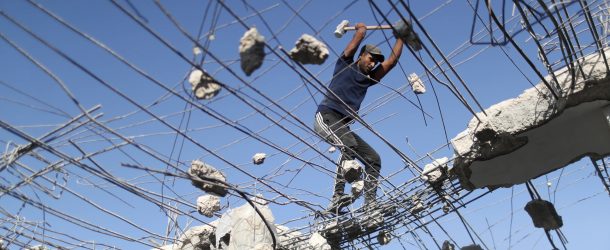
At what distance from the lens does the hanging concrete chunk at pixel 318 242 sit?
5105 millimetres

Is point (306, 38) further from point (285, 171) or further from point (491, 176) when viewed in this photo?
point (491, 176)

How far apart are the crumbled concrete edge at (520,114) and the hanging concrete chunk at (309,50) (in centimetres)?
200

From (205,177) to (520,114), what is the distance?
247 cm

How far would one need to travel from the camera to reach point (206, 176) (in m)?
4.27

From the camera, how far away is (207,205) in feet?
18.2

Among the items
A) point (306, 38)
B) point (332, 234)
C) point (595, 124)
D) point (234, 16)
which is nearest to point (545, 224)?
point (595, 124)

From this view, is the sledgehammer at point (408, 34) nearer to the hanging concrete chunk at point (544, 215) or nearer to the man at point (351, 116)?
the man at point (351, 116)

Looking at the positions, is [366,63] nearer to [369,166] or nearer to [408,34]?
[369,166]

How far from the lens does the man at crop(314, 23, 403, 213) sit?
553 centimetres

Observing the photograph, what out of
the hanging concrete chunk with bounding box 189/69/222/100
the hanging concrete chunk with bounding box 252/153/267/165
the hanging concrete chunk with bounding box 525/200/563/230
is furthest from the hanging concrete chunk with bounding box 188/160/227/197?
the hanging concrete chunk with bounding box 525/200/563/230

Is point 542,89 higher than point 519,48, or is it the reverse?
point 519,48

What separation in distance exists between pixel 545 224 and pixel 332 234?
1892 millimetres

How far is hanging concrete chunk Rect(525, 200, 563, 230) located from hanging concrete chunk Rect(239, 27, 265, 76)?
351 centimetres

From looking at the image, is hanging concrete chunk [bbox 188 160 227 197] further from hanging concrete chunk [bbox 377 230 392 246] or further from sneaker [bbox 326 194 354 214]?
hanging concrete chunk [bbox 377 230 392 246]
